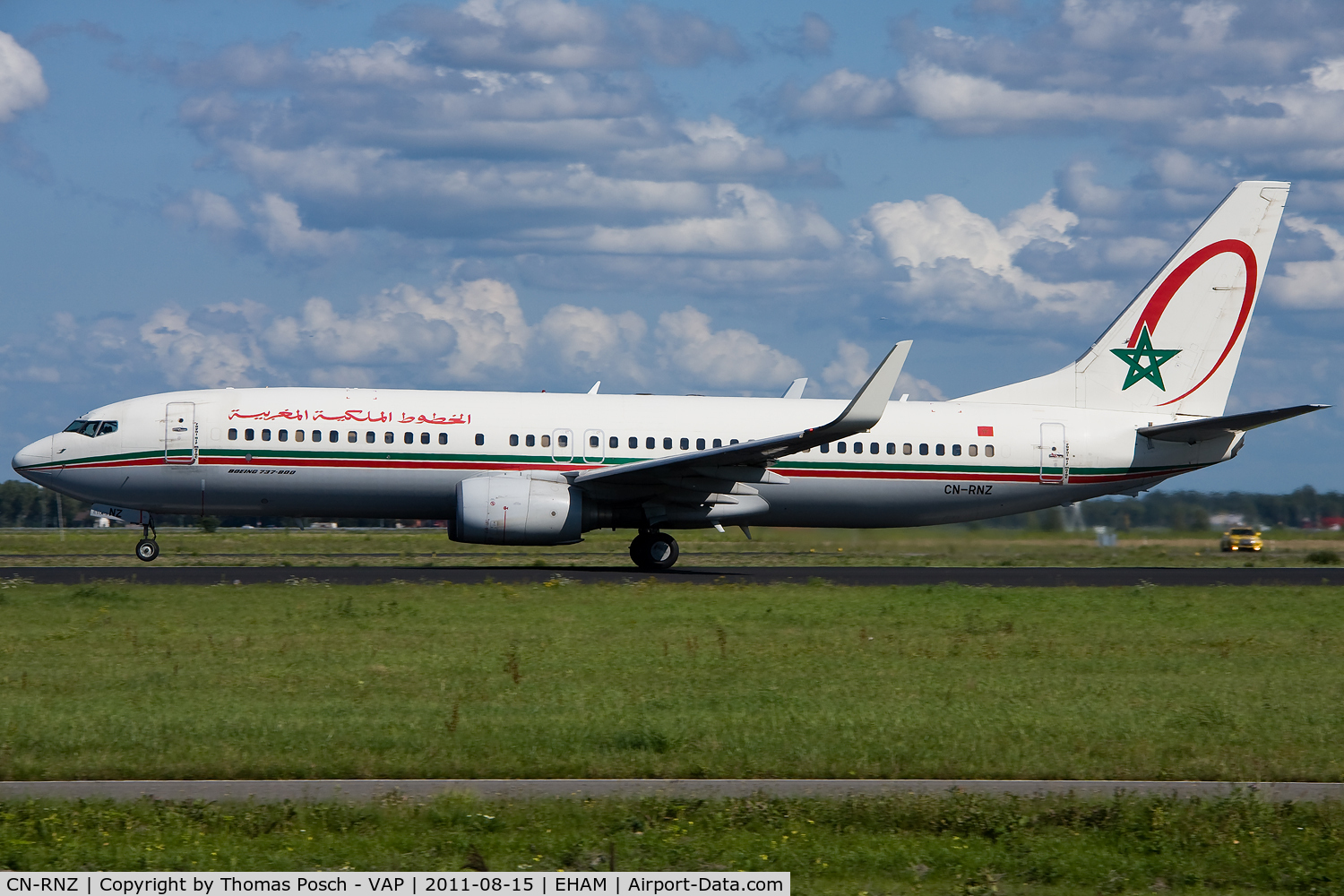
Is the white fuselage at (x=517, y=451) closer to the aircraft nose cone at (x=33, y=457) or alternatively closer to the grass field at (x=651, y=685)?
the aircraft nose cone at (x=33, y=457)

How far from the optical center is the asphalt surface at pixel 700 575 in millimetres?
27625

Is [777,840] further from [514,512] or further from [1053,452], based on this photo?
[1053,452]

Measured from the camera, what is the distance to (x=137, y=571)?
1137 inches

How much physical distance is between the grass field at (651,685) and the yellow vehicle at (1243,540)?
3325 centimetres

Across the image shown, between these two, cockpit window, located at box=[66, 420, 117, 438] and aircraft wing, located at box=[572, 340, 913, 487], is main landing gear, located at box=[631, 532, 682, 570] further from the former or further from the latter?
cockpit window, located at box=[66, 420, 117, 438]

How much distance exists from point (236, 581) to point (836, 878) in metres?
20.5

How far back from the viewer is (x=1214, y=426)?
3094 centimetres

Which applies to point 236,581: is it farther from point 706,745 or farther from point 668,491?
point 706,745

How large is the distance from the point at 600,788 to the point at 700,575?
20029 mm

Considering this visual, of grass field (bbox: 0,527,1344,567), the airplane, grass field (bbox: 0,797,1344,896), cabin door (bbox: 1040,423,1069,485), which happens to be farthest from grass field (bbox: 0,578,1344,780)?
grass field (bbox: 0,527,1344,567)

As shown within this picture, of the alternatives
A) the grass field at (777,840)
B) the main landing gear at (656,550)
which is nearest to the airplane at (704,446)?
the main landing gear at (656,550)

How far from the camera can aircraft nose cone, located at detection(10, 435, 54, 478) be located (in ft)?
97.5

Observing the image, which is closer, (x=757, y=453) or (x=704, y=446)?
(x=757, y=453)

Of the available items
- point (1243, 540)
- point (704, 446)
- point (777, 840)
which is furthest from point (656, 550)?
point (1243, 540)
